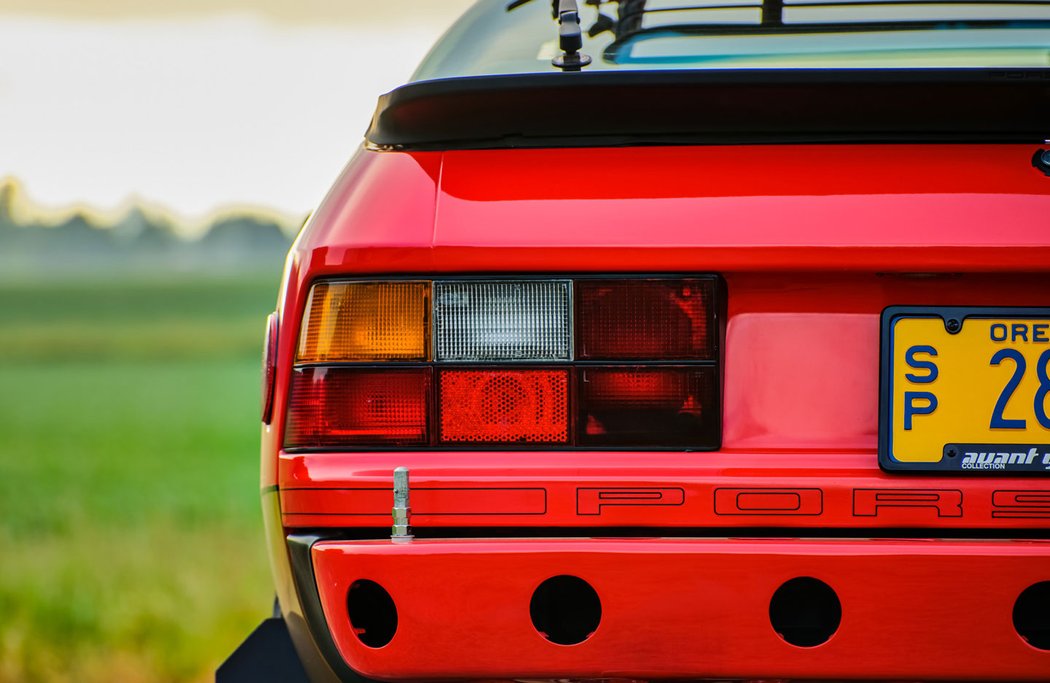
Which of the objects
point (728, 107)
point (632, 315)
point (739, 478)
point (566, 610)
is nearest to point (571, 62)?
point (728, 107)

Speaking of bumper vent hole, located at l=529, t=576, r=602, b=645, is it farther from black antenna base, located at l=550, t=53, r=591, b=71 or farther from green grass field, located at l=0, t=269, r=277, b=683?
green grass field, located at l=0, t=269, r=277, b=683

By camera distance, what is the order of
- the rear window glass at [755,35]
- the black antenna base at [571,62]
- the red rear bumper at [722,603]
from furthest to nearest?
the rear window glass at [755,35] → the black antenna base at [571,62] → the red rear bumper at [722,603]

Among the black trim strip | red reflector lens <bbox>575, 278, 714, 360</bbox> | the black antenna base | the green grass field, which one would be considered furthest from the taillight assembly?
the green grass field

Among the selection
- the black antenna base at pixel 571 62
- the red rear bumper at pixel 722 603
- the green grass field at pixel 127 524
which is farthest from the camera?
the green grass field at pixel 127 524

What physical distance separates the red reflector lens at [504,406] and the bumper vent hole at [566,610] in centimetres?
21

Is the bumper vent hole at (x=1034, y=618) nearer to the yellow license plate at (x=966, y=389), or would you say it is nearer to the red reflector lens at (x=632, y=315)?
the yellow license plate at (x=966, y=389)

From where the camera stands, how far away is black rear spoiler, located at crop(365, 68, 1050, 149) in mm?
1578

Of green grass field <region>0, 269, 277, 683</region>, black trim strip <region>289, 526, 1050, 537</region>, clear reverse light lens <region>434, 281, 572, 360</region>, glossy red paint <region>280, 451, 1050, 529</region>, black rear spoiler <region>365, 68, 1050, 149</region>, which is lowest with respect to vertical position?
green grass field <region>0, 269, 277, 683</region>

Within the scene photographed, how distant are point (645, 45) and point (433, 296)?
80 centimetres

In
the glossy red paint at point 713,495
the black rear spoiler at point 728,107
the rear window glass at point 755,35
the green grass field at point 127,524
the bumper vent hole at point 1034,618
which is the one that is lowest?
the green grass field at point 127,524

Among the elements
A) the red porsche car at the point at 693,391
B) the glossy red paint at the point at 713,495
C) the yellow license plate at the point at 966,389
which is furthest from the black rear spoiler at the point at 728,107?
the glossy red paint at the point at 713,495

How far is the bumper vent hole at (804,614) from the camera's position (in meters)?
1.57

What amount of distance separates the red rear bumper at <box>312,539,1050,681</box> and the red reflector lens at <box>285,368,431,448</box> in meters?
0.17

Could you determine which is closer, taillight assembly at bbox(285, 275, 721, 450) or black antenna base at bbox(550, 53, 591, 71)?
taillight assembly at bbox(285, 275, 721, 450)
